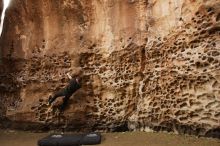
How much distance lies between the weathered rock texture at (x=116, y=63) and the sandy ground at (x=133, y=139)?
0.80 feet

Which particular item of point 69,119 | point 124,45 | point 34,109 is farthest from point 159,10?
point 34,109

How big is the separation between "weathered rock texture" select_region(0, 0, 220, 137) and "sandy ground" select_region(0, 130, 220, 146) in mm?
245

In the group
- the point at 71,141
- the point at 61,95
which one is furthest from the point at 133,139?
the point at 61,95

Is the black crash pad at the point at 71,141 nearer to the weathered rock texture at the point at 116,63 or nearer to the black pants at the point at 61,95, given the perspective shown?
the weathered rock texture at the point at 116,63

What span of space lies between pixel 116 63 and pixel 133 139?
215 centimetres

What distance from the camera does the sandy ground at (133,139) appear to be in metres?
7.10

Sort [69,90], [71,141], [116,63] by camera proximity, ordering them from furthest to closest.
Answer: [69,90] < [116,63] < [71,141]

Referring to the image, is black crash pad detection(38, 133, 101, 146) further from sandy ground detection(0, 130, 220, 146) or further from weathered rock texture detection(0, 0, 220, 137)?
weathered rock texture detection(0, 0, 220, 137)

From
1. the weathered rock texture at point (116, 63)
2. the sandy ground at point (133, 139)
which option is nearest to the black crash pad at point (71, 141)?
the sandy ground at point (133, 139)

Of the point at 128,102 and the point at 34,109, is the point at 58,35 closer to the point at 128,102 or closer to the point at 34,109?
the point at 34,109

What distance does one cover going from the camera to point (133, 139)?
26.2ft

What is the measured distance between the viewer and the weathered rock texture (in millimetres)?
7559

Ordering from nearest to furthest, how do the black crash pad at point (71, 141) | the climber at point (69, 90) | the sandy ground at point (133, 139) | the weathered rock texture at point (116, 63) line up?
the sandy ground at point (133, 139), the weathered rock texture at point (116, 63), the black crash pad at point (71, 141), the climber at point (69, 90)

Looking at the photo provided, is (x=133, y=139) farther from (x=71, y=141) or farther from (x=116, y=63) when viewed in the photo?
(x=116, y=63)
